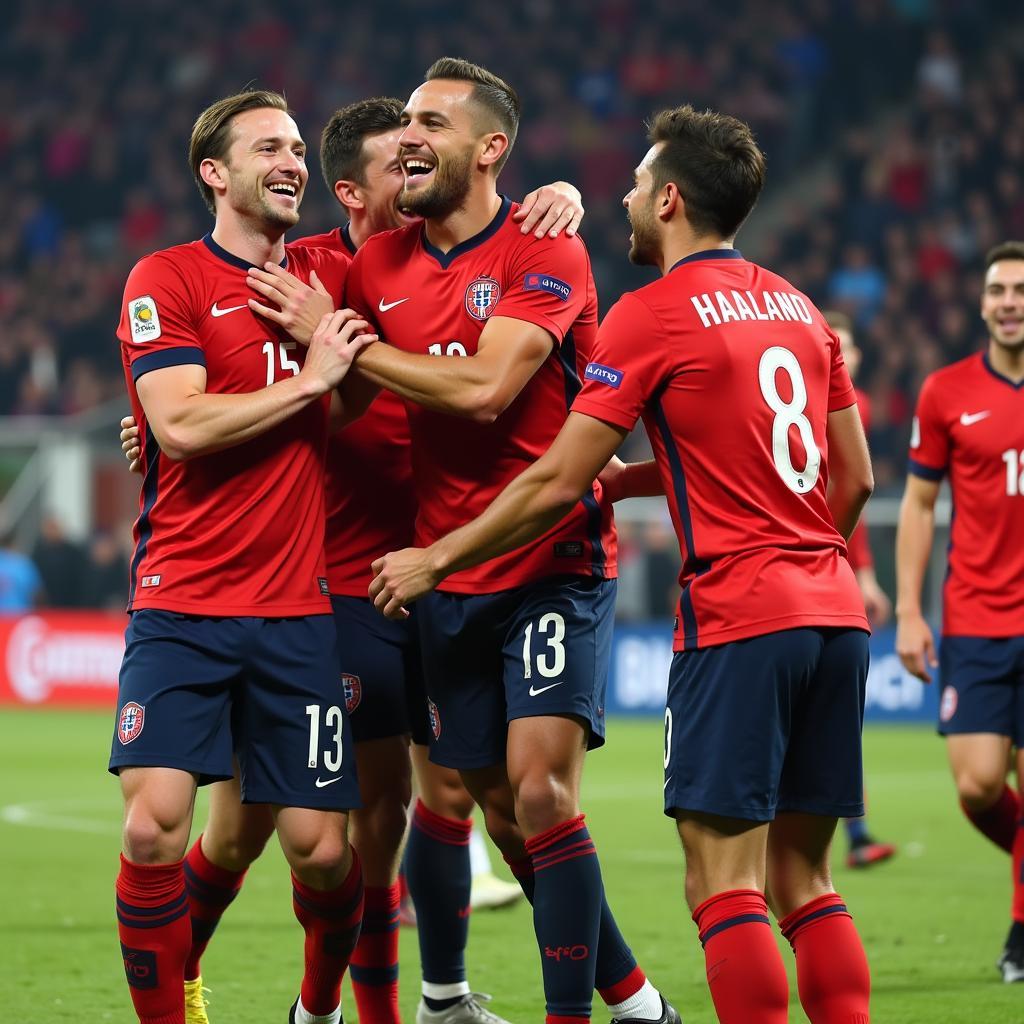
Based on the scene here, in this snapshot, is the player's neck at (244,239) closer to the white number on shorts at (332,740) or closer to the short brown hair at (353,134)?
the short brown hair at (353,134)

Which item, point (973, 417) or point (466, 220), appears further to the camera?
point (973, 417)

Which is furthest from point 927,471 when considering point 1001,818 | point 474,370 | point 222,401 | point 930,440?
point 222,401

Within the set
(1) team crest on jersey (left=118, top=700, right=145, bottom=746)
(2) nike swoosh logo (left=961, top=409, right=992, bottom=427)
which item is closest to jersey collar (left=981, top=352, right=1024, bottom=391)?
(2) nike swoosh logo (left=961, top=409, right=992, bottom=427)

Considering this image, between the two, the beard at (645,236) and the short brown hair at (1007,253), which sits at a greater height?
the short brown hair at (1007,253)

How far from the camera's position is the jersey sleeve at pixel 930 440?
7.07m

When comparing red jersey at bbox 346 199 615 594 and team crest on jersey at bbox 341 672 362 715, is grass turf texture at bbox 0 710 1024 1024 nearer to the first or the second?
team crest on jersey at bbox 341 672 362 715

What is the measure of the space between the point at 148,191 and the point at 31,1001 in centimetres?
2035

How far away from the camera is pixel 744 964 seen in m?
3.96

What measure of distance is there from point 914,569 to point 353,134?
9.56 feet

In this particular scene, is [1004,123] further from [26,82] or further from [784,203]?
[26,82]

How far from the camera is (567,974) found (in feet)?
15.3

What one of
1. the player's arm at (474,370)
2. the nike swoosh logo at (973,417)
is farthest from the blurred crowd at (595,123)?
the player's arm at (474,370)

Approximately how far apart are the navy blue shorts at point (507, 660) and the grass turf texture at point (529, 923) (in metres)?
1.22

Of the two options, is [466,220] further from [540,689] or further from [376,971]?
[376,971]
